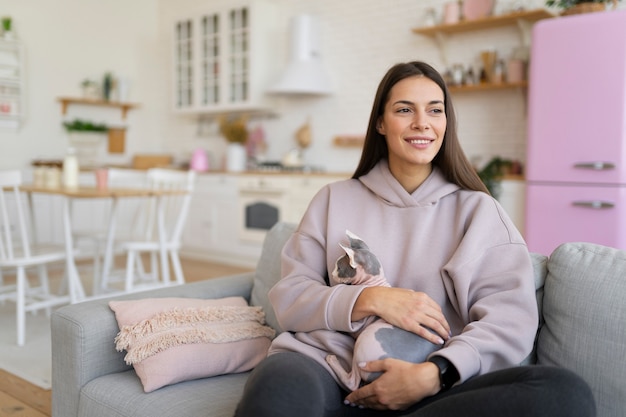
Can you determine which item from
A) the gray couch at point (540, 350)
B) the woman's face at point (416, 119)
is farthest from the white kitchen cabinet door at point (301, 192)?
the woman's face at point (416, 119)

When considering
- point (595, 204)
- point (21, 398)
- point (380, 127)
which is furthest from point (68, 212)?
point (595, 204)

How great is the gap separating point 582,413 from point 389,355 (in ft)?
1.27

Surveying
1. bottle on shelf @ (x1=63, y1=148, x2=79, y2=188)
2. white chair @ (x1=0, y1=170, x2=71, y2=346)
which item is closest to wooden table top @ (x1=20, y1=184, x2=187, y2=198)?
white chair @ (x1=0, y1=170, x2=71, y2=346)

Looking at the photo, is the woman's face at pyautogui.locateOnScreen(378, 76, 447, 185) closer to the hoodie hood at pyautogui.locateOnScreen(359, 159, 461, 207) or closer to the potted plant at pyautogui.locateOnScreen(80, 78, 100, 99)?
the hoodie hood at pyautogui.locateOnScreen(359, 159, 461, 207)

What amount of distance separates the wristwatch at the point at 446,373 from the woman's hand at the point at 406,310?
0.24 feet

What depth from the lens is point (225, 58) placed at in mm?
6066

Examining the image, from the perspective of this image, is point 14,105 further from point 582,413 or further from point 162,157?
point 582,413

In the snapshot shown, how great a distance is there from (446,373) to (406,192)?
517 millimetres

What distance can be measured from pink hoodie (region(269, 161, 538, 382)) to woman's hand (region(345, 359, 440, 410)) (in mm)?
59

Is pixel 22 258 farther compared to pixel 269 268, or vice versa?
pixel 22 258

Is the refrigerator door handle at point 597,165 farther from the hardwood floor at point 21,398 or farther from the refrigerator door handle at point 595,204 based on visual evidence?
the hardwood floor at point 21,398

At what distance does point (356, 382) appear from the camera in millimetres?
1297

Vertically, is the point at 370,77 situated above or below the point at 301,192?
above

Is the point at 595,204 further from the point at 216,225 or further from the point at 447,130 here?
the point at 216,225
